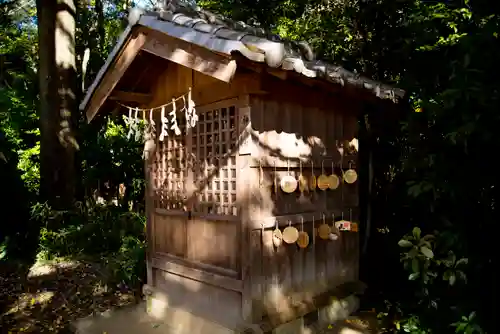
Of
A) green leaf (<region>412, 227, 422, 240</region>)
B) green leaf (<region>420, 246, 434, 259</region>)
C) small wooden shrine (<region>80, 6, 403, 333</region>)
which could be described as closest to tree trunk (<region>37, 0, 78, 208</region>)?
small wooden shrine (<region>80, 6, 403, 333</region>)

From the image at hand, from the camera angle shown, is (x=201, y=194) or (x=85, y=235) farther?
(x=85, y=235)

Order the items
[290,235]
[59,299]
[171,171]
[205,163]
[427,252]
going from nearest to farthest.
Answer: [427,252]
[290,235]
[205,163]
[171,171]
[59,299]

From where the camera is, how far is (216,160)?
180 inches

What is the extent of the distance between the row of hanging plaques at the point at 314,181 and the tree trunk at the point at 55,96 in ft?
21.1

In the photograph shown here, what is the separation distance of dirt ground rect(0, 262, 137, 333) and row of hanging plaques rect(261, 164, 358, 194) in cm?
344

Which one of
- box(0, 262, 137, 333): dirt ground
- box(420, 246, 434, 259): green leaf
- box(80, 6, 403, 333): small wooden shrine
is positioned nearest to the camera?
box(420, 246, 434, 259): green leaf

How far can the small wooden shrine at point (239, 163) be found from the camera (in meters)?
4.03

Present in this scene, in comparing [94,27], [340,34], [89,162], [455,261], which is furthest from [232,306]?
[94,27]

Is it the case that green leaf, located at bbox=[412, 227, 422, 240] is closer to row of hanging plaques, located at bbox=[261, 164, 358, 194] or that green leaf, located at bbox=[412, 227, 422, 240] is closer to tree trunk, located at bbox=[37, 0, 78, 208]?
row of hanging plaques, located at bbox=[261, 164, 358, 194]

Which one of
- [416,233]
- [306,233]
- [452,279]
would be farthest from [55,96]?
[452,279]

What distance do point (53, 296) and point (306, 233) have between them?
473 centimetres

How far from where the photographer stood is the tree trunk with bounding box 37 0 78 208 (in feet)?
28.6

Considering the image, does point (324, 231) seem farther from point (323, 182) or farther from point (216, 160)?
point (216, 160)

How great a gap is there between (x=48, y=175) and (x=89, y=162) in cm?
328
